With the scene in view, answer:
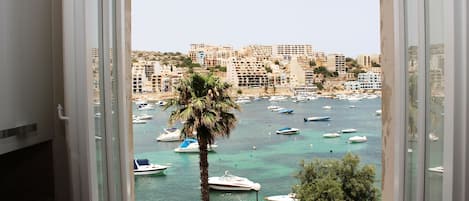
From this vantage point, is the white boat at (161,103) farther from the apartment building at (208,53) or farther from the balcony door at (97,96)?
the balcony door at (97,96)

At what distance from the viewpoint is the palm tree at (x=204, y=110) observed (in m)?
4.75

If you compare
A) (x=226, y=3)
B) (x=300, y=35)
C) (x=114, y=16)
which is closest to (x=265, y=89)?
(x=300, y=35)

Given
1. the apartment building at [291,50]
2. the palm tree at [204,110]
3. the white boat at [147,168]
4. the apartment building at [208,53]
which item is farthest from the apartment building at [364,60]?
the white boat at [147,168]

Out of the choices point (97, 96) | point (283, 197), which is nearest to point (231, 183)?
point (283, 197)

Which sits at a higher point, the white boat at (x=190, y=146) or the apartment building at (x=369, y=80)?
the apartment building at (x=369, y=80)

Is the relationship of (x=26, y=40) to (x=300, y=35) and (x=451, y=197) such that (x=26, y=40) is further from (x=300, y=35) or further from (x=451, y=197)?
(x=300, y=35)

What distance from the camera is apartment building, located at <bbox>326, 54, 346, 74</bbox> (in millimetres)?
3939

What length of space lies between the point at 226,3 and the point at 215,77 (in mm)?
1052

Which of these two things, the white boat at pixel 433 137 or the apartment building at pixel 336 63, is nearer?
the white boat at pixel 433 137

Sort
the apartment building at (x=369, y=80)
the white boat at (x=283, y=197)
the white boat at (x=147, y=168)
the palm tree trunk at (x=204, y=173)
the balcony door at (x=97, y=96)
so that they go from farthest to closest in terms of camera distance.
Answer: the palm tree trunk at (x=204, y=173) → the white boat at (x=283, y=197) → the white boat at (x=147, y=168) → the apartment building at (x=369, y=80) → the balcony door at (x=97, y=96)

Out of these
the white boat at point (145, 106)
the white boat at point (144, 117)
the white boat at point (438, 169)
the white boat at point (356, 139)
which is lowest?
the white boat at point (356, 139)

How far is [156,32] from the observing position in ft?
12.8

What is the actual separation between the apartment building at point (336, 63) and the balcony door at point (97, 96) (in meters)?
2.80

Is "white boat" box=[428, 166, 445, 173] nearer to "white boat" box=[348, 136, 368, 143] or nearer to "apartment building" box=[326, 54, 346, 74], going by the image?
"apartment building" box=[326, 54, 346, 74]
